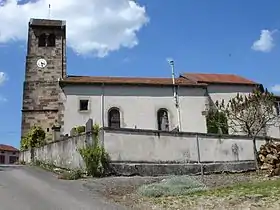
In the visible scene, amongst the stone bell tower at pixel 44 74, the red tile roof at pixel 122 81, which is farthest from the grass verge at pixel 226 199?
the red tile roof at pixel 122 81

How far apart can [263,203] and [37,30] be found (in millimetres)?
34113

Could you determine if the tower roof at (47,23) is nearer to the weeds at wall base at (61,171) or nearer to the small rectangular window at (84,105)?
the small rectangular window at (84,105)

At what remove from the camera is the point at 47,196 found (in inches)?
450

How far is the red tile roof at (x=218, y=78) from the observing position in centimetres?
3778

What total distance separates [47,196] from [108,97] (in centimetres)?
2256

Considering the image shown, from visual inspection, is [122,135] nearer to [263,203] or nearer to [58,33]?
[263,203]

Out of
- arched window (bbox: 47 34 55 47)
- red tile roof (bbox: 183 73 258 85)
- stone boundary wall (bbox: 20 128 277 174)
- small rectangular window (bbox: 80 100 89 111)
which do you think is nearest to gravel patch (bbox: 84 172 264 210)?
stone boundary wall (bbox: 20 128 277 174)

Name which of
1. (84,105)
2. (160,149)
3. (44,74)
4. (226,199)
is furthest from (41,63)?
(226,199)

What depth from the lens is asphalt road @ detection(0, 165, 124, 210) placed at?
9.72 meters

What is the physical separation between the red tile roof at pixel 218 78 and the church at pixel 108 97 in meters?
0.13

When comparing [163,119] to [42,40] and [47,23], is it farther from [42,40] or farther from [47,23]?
[47,23]

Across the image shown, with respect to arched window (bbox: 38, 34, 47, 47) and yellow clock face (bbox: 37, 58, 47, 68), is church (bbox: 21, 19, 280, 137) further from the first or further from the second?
arched window (bbox: 38, 34, 47, 47)

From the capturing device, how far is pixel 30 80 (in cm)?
3656

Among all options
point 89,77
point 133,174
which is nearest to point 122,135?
point 133,174
